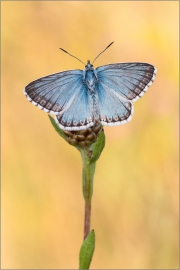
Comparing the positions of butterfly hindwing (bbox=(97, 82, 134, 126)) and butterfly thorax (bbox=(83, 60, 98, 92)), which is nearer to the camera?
butterfly hindwing (bbox=(97, 82, 134, 126))

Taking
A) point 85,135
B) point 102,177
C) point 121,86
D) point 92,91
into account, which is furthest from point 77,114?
point 102,177

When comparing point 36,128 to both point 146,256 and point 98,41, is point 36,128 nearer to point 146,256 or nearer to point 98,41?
point 98,41

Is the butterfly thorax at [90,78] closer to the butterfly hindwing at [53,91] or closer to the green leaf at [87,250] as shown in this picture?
the butterfly hindwing at [53,91]

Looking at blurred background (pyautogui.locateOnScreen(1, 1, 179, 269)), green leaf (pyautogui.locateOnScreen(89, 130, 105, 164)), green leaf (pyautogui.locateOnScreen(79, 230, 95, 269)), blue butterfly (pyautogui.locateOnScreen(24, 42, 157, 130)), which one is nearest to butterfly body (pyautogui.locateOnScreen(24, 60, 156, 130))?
blue butterfly (pyautogui.locateOnScreen(24, 42, 157, 130))

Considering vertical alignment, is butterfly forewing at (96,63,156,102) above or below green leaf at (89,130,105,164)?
above

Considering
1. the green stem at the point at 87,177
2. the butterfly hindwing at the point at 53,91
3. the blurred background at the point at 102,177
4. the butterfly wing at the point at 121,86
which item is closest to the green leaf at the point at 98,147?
the green stem at the point at 87,177

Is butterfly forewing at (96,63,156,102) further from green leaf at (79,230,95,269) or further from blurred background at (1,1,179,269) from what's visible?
blurred background at (1,1,179,269)
